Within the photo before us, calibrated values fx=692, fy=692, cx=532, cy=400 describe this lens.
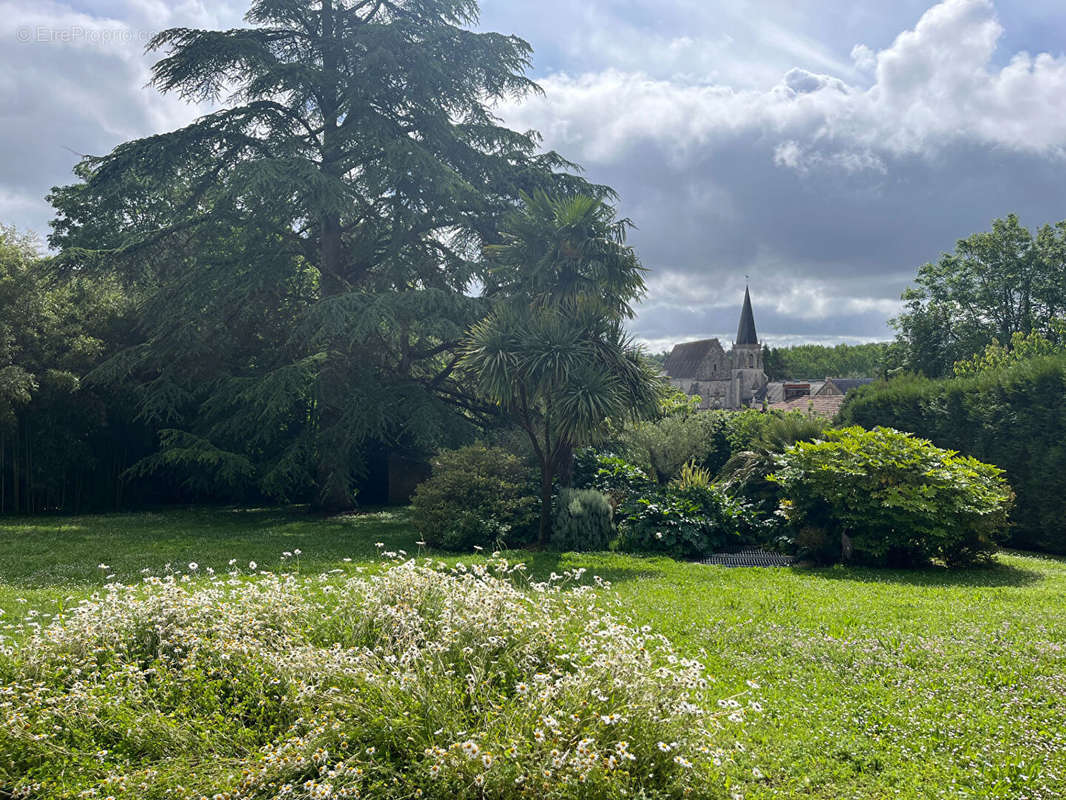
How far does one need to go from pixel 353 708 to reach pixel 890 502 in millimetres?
7062

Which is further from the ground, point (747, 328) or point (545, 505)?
point (747, 328)

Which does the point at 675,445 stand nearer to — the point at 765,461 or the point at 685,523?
the point at 765,461

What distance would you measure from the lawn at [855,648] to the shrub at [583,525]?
0.63 m

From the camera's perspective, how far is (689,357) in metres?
71.9

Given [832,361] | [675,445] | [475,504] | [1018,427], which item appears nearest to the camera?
[475,504]

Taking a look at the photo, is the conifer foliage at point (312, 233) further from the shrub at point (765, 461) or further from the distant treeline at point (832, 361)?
the distant treeline at point (832, 361)

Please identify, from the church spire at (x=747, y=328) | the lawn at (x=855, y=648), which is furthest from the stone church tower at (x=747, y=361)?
the lawn at (x=855, y=648)

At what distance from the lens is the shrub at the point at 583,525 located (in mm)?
9781

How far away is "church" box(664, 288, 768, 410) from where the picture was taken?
6212cm

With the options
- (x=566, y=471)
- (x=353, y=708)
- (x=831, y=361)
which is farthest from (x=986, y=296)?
(x=831, y=361)

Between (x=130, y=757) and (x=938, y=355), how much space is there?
117ft

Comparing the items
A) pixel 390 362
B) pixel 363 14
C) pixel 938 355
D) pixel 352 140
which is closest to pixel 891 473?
pixel 390 362

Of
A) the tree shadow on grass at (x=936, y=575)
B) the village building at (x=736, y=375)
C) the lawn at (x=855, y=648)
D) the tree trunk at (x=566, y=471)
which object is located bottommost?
the tree shadow on grass at (x=936, y=575)

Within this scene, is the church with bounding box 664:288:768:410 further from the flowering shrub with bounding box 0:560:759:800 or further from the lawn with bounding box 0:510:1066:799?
the flowering shrub with bounding box 0:560:759:800
